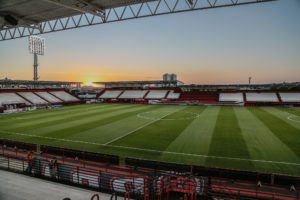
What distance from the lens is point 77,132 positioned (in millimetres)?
23781

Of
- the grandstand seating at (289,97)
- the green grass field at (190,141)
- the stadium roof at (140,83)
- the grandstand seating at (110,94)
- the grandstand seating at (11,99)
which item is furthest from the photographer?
the grandstand seating at (110,94)

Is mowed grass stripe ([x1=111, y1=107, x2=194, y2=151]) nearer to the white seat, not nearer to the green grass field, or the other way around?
the green grass field

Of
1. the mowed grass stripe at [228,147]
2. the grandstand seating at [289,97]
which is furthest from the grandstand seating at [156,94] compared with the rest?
the mowed grass stripe at [228,147]

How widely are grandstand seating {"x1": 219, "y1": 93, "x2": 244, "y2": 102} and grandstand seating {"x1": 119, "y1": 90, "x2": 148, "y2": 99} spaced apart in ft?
69.3

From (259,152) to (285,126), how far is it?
36.8 feet

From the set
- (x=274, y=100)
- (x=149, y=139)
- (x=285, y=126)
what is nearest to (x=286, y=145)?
(x=285, y=126)

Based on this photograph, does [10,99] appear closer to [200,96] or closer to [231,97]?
[200,96]

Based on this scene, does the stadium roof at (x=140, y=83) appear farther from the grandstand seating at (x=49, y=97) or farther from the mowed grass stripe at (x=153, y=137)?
the mowed grass stripe at (x=153, y=137)

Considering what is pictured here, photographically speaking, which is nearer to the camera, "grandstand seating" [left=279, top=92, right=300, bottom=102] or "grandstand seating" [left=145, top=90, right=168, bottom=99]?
"grandstand seating" [left=279, top=92, right=300, bottom=102]

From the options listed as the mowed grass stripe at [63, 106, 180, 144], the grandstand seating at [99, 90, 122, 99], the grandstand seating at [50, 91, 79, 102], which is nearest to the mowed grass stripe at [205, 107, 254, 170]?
the mowed grass stripe at [63, 106, 180, 144]

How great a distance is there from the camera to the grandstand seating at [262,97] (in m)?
51.7

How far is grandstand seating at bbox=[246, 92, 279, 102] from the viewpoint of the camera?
51.7 metres

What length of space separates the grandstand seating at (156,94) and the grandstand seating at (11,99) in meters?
30.1

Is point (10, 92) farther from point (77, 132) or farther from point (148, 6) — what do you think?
point (148, 6)
